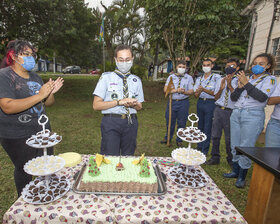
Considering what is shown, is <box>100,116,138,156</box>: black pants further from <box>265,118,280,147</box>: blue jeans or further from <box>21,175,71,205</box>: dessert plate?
<box>265,118,280,147</box>: blue jeans

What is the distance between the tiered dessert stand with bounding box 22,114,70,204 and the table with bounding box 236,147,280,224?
2.10 m

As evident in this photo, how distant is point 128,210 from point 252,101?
2.86 metres

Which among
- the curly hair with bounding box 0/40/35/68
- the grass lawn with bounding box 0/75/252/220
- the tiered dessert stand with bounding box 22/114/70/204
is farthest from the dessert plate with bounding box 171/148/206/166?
the curly hair with bounding box 0/40/35/68

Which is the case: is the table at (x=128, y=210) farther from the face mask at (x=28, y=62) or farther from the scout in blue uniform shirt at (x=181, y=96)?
the scout in blue uniform shirt at (x=181, y=96)

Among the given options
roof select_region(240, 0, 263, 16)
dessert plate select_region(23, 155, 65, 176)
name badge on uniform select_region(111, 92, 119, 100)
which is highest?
roof select_region(240, 0, 263, 16)

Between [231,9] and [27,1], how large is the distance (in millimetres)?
11077

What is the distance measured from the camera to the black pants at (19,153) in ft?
7.11

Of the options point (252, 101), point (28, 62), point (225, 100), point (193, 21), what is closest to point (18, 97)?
point (28, 62)

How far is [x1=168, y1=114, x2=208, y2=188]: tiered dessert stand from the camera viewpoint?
1.97 metres

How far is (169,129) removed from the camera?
18.3ft

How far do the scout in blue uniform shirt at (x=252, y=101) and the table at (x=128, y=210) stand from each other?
76.9 inches

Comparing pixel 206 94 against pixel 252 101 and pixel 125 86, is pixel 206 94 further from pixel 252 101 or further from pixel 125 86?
pixel 125 86

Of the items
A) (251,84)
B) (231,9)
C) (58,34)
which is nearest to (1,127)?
(251,84)

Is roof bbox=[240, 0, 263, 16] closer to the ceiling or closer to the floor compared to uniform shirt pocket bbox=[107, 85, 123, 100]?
closer to the ceiling
